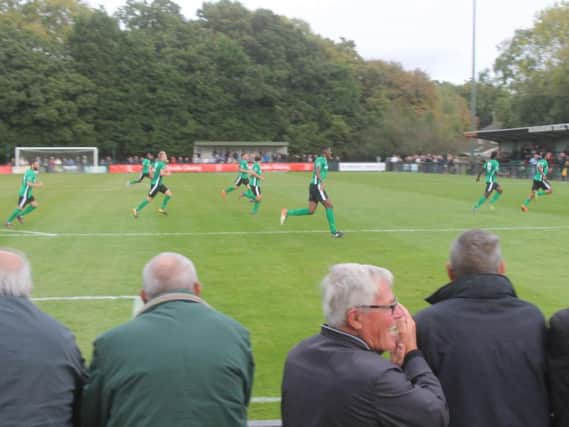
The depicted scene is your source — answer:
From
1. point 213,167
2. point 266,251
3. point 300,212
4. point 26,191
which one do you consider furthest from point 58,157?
point 266,251

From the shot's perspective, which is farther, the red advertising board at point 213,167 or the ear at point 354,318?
the red advertising board at point 213,167

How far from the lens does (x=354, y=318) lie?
112 inches

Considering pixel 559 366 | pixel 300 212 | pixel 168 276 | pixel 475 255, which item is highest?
pixel 475 255

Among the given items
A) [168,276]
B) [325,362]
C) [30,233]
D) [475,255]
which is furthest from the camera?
[30,233]

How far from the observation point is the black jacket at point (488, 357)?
3.16 meters

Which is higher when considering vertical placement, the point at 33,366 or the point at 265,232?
the point at 33,366

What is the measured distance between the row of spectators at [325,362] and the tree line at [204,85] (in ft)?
213

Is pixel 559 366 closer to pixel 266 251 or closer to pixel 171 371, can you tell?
pixel 171 371

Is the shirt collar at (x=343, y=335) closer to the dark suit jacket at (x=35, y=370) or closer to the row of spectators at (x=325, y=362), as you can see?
the row of spectators at (x=325, y=362)

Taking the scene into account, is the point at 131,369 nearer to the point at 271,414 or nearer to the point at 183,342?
the point at 183,342

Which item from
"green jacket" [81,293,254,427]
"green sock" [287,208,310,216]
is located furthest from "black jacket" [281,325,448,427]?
"green sock" [287,208,310,216]

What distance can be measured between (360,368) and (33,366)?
1.43 m

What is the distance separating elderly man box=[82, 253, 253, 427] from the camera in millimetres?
2869

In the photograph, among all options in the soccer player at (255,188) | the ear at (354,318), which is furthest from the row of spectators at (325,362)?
the soccer player at (255,188)
